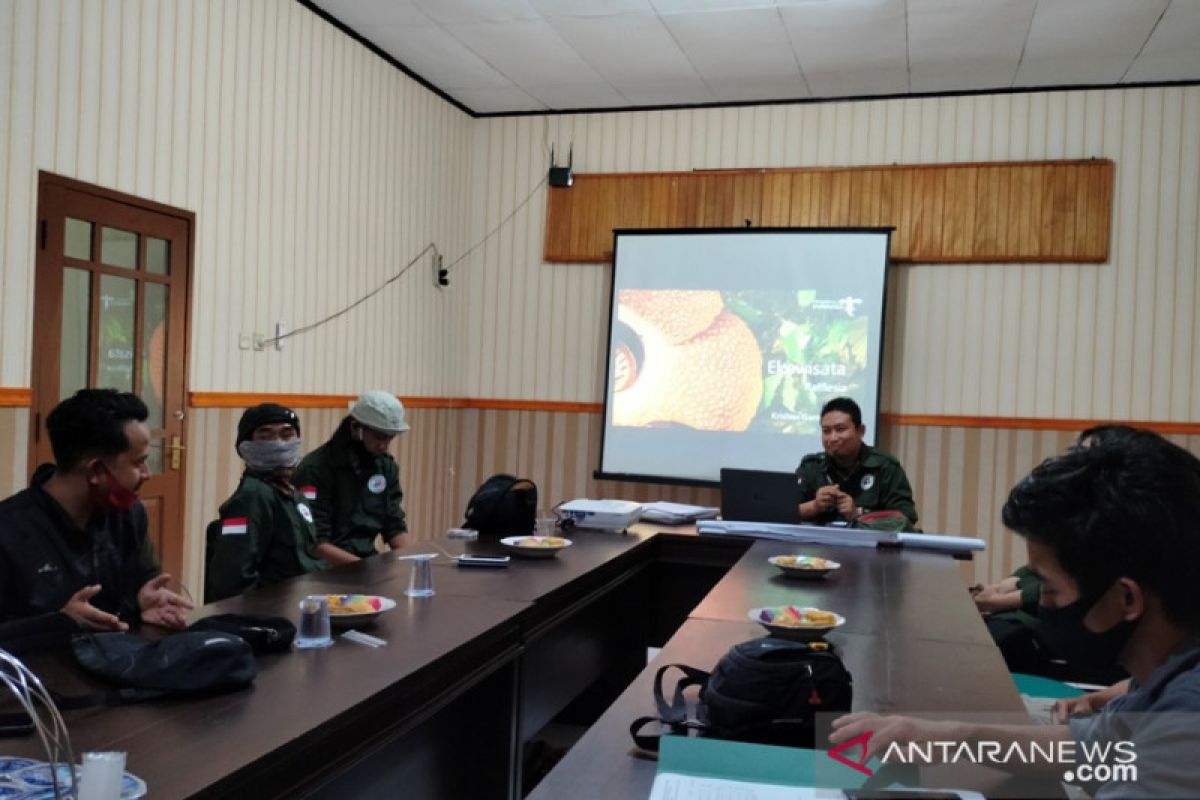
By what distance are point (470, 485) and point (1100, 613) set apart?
551cm

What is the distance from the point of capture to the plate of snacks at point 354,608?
1969mm

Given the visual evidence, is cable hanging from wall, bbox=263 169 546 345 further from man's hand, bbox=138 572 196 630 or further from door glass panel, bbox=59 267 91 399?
man's hand, bbox=138 572 196 630

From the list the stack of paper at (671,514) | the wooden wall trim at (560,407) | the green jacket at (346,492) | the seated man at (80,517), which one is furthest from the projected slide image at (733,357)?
the seated man at (80,517)

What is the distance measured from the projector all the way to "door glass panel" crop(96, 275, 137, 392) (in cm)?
177

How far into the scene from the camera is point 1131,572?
3.58 feet

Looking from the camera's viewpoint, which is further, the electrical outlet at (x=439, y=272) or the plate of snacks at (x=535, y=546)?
the electrical outlet at (x=439, y=272)

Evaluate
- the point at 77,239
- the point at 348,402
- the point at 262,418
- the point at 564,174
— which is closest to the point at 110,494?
the point at 262,418

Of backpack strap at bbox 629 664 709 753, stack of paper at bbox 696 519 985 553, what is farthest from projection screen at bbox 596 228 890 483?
backpack strap at bbox 629 664 709 753

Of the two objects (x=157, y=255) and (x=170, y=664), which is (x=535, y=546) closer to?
(x=170, y=664)

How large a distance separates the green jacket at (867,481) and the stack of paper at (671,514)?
17.2 inches

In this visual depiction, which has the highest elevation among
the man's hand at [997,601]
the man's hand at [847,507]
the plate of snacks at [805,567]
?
the man's hand at [847,507]

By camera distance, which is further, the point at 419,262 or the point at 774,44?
the point at 419,262

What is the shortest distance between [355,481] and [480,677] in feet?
5.29

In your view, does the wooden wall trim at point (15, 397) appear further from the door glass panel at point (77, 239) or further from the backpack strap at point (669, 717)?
the backpack strap at point (669, 717)
